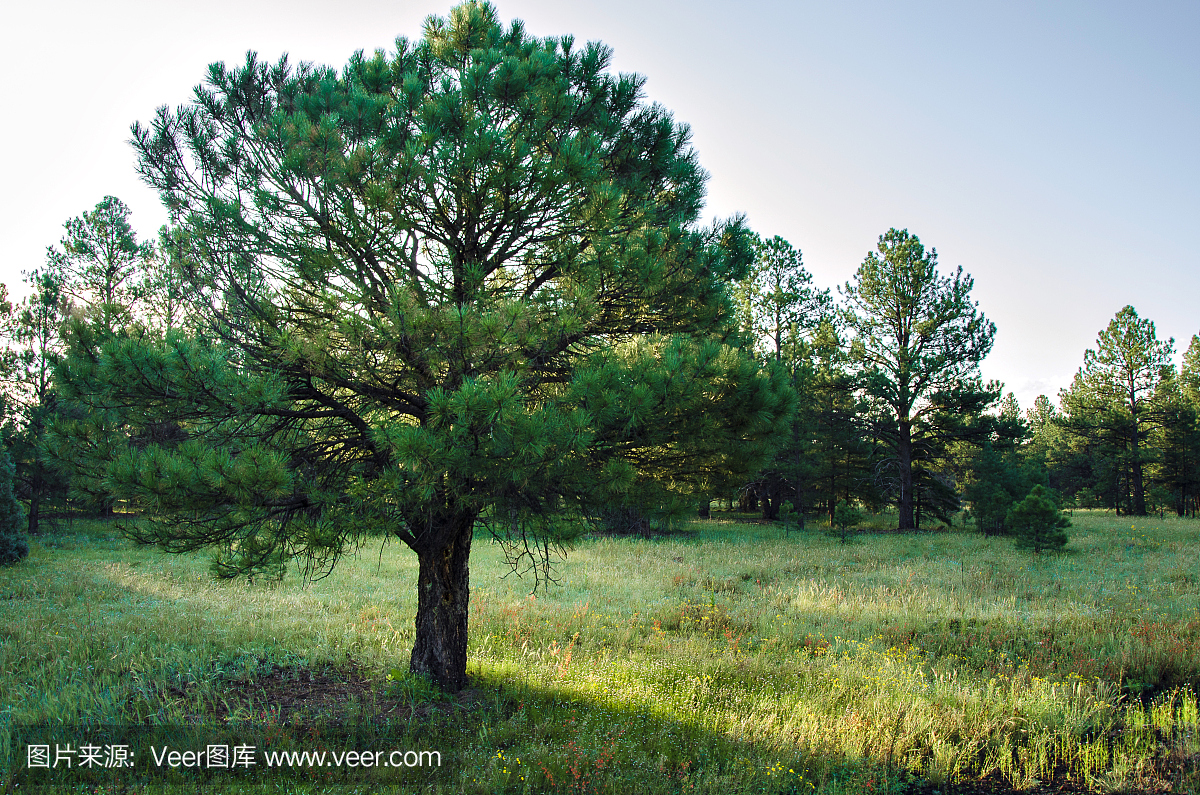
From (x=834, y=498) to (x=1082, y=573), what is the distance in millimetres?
13165

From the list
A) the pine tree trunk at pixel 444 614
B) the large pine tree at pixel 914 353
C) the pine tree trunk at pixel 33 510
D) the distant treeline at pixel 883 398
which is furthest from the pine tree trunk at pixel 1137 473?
the pine tree trunk at pixel 33 510

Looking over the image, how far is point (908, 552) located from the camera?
55.1 ft

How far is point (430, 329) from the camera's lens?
14.7ft

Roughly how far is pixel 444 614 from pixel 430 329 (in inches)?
119

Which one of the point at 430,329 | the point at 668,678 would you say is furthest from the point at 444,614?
the point at 430,329

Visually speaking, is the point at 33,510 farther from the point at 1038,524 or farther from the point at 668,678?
the point at 1038,524

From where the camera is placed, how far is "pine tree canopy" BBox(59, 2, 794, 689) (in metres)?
4.02

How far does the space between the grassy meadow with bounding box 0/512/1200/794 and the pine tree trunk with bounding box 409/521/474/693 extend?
25cm

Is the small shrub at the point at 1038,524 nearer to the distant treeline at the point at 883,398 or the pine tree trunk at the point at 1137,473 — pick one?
the distant treeline at the point at 883,398

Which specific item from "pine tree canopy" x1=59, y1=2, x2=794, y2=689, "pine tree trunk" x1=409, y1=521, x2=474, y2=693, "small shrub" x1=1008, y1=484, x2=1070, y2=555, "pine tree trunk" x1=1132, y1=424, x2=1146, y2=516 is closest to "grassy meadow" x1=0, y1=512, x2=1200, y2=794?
"pine tree trunk" x1=409, y1=521, x2=474, y2=693

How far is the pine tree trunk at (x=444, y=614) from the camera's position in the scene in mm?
5770

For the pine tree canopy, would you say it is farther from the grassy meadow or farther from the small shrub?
the small shrub

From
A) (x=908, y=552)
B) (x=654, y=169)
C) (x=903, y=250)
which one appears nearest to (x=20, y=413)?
(x=654, y=169)

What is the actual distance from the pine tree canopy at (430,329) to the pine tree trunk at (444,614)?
0.9 inches
